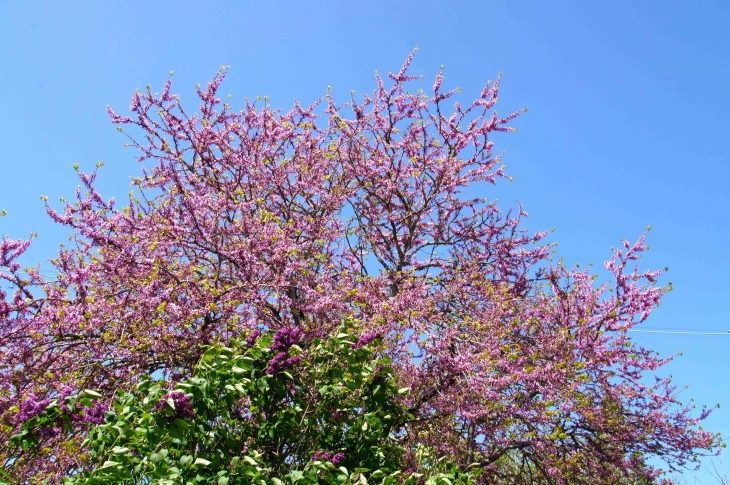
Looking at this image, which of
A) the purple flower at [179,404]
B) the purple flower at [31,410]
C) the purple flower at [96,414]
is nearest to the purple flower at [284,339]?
the purple flower at [179,404]

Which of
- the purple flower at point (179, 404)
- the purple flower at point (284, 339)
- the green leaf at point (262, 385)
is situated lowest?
the purple flower at point (179, 404)

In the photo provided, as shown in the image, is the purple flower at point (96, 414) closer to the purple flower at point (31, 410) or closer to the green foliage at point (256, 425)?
the green foliage at point (256, 425)

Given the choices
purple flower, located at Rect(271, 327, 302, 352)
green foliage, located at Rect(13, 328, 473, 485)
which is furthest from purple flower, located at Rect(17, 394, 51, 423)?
purple flower, located at Rect(271, 327, 302, 352)

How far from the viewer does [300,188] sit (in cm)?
960

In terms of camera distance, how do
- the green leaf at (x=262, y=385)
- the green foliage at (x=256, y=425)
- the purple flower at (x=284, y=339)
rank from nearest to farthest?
the green foliage at (x=256, y=425)
the green leaf at (x=262, y=385)
the purple flower at (x=284, y=339)

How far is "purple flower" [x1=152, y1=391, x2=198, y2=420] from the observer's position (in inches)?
154

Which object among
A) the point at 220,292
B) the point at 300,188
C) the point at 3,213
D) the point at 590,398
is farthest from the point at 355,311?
the point at 3,213

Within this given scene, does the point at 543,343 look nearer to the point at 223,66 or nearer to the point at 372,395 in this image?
the point at 372,395

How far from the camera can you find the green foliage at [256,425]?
12.7 feet

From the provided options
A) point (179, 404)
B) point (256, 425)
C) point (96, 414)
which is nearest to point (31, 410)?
point (96, 414)

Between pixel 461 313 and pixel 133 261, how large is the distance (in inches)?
213

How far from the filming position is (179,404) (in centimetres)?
398

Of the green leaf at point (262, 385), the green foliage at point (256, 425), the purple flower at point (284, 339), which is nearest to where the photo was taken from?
the green foliage at point (256, 425)

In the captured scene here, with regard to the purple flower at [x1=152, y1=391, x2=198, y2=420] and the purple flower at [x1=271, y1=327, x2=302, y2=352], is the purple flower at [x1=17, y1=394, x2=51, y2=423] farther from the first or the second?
the purple flower at [x1=271, y1=327, x2=302, y2=352]
